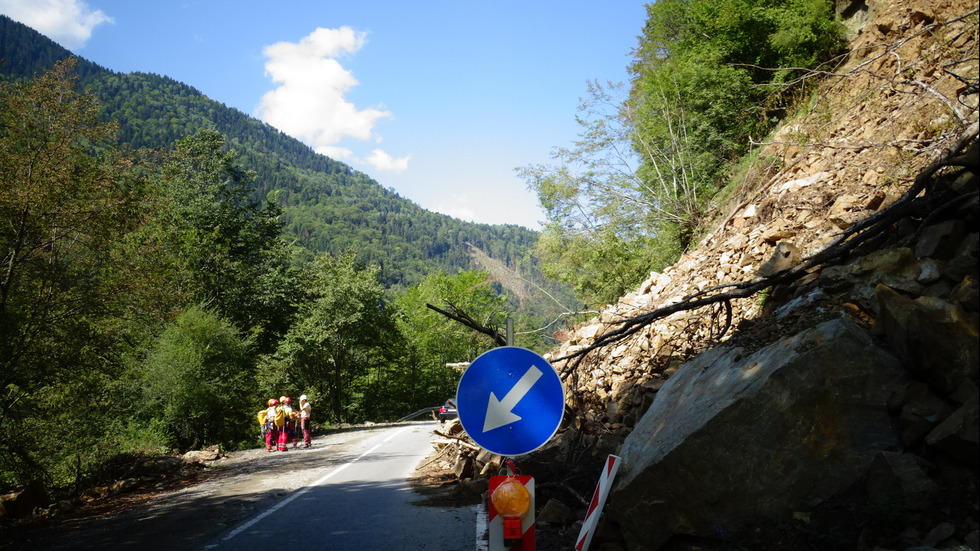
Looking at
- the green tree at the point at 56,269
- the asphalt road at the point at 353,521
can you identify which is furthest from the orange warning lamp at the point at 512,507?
the green tree at the point at 56,269

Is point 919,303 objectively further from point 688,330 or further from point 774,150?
point 774,150

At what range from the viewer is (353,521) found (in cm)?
707

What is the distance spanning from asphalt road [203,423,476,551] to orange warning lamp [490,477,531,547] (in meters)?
2.32

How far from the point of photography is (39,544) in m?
6.65

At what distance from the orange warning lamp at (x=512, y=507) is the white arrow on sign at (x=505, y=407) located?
40 cm

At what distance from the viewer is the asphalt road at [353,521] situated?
5.96m

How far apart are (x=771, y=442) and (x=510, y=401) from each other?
72.0 inches

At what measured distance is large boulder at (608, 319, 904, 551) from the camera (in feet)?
12.3

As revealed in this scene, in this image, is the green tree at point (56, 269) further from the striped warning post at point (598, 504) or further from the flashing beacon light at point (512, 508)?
the striped warning post at point (598, 504)

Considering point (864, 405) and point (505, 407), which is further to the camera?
point (864, 405)

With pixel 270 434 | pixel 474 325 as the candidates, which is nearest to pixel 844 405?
pixel 474 325

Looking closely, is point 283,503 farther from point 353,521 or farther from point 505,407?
point 505,407

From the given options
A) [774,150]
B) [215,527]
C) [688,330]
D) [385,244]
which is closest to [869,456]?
[688,330]

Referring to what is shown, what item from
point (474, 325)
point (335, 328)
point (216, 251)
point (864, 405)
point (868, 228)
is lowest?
point (864, 405)
